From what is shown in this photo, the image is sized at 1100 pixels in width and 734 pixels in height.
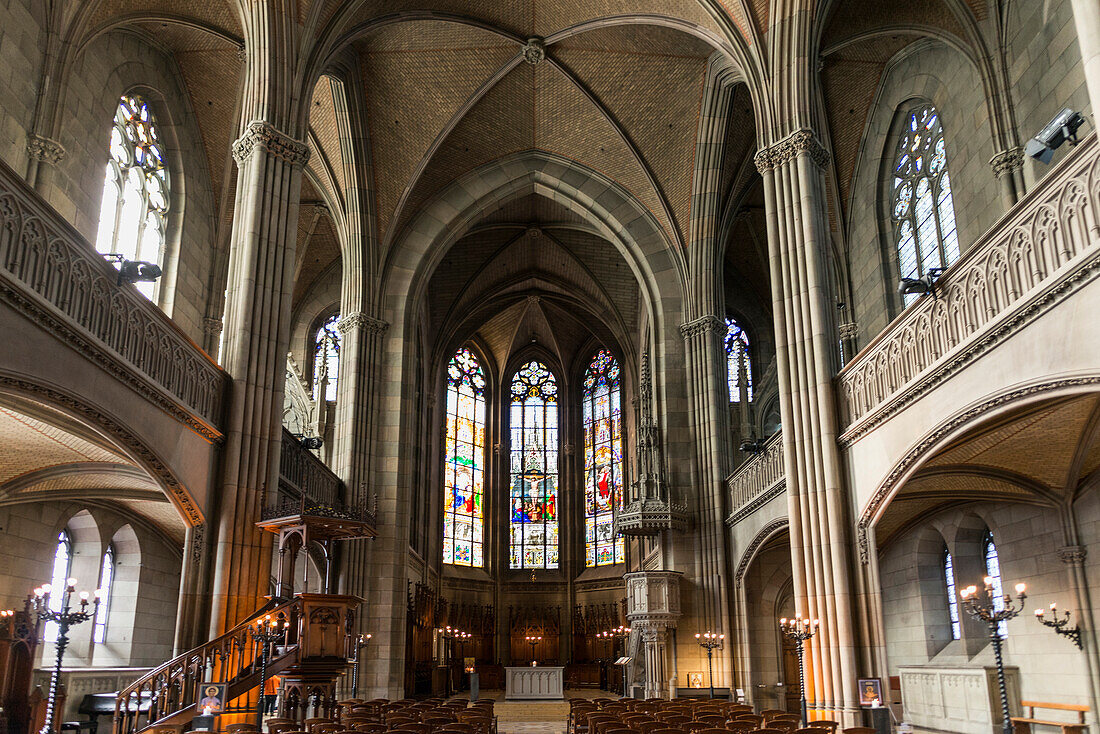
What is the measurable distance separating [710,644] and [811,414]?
9.97 m

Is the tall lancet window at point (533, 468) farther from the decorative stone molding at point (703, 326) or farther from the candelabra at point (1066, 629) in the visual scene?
the candelabra at point (1066, 629)

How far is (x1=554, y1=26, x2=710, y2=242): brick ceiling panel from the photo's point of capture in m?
25.0

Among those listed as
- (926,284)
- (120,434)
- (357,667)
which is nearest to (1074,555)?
(926,284)

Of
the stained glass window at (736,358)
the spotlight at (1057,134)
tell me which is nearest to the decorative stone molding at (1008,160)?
the spotlight at (1057,134)

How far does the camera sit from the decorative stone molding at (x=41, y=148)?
16391mm

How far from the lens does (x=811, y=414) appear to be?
53.2ft

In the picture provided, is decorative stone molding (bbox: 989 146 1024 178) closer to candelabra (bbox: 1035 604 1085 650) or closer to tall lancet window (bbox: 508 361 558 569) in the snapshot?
candelabra (bbox: 1035 604 1085 650)

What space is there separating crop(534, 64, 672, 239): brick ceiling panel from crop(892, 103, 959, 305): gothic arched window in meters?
7.90

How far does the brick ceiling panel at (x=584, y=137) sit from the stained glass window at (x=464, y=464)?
15.2 metres

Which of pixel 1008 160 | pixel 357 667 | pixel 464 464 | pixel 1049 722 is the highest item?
pixel 1008 160

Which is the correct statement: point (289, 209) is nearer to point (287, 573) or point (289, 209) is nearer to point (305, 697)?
point (287, 573)

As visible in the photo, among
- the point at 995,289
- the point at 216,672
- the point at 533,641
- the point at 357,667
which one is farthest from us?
the point at 533,641

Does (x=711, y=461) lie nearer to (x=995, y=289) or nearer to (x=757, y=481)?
(x=757, y=481)

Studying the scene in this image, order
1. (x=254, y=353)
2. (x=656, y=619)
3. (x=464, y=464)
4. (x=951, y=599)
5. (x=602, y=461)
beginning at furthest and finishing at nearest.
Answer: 1. (x=602, y=461)
2. (x=464, y=464)
3. (x=656, y=619)
4. (x=951, y=599)
5. (x=254, y=353)
